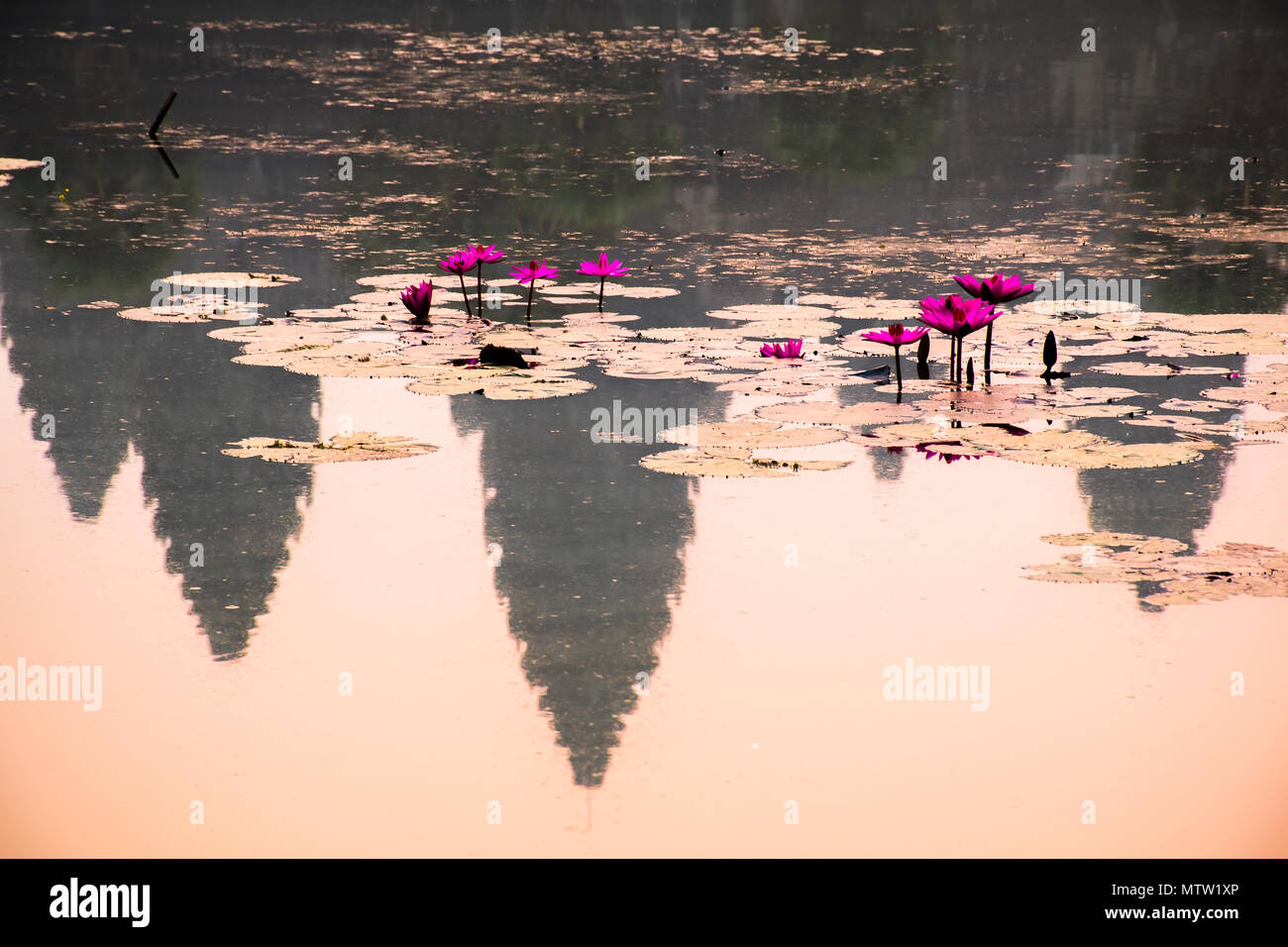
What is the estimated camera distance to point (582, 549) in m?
4.47

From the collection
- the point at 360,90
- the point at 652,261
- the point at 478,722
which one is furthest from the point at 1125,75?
the point at 478,722

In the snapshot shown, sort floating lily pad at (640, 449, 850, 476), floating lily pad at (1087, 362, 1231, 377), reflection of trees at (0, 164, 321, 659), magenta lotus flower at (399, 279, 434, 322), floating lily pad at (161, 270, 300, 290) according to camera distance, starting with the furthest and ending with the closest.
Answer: floating lily pad at (161, 270, 300, 290)
magenta lotus flower at (399, 279, 434, 322)
floating lily pad at (1087, 362, 1231, 377)
floating lily pad at (640, 449, 850, 476)
reflection of trees at (0, 164, 321, 659)

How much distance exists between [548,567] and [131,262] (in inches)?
220

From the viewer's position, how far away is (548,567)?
4.32 meters

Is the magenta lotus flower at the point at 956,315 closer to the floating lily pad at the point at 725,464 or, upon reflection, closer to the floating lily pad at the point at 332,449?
the floating lily pad at the point at 725,464

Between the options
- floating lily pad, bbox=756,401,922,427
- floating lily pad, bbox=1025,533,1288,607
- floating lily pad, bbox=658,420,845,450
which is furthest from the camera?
floating lily pad, bbox=756,401,922,427

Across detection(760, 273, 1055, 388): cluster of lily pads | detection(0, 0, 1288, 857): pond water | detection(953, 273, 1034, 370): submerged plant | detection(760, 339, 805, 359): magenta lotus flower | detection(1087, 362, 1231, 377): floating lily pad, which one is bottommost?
detection(0, 0, 1288, 857): pond water

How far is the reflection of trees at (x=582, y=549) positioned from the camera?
3.58 m

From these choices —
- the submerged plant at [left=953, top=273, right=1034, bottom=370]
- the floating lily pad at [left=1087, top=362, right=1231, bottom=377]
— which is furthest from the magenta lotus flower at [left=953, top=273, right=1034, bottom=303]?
the floating lily pad at [left=1087, top=362, right=1231, bottom=377]

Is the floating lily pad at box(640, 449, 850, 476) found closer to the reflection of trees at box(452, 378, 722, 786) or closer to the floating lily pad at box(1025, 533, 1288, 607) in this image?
the reflection of trees at box(452, 378, 722, 786)

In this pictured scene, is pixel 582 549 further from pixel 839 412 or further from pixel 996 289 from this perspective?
pixel 996 289

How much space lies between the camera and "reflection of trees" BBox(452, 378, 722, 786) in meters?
3.58

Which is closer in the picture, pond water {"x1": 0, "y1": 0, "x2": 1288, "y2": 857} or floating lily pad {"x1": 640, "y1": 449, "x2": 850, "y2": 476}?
pond water {"x1": 0, "y1": 0, "x2": 1288, "y2": 857}
